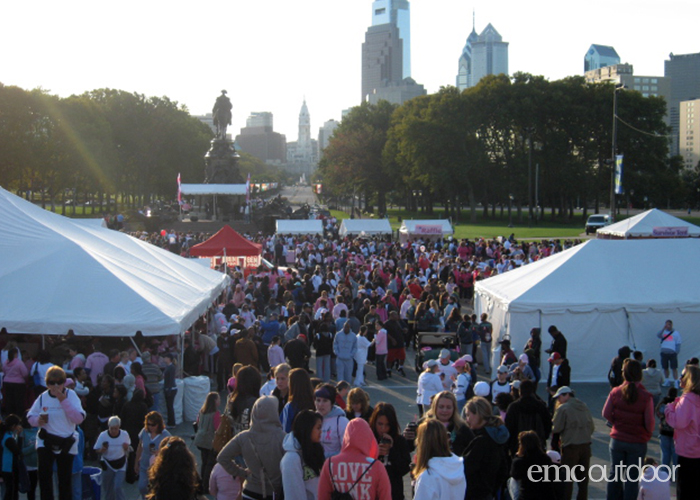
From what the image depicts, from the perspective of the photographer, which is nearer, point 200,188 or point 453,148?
point 200,188

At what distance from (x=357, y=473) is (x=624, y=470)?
4.26 meters

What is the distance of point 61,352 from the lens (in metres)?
11.0

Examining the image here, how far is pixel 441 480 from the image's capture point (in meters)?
4.87

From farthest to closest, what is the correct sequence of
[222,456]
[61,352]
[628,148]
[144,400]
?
[628,148]
[61,352]
[144,400]
[222,456]

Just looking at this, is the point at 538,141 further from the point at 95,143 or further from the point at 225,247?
A: the point at 225,247

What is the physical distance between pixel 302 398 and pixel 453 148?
6172 cm

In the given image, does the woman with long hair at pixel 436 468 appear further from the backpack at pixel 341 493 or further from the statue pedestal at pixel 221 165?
the statue pedestal at pixel 221 165

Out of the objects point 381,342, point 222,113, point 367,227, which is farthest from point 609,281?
point 222,113

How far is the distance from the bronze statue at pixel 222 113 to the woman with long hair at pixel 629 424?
59392 mm

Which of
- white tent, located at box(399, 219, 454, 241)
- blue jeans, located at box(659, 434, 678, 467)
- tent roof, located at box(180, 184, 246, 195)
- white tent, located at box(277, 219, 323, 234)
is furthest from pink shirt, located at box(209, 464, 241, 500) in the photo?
tent roof, located at box(180, 184, 246, 195)

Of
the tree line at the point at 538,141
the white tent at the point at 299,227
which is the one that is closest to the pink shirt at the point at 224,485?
the white tent at the point at 299,227

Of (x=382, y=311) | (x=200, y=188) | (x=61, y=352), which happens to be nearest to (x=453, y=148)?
(x=200, y=188)

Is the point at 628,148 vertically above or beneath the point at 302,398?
above

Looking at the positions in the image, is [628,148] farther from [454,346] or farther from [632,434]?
[632,434]
